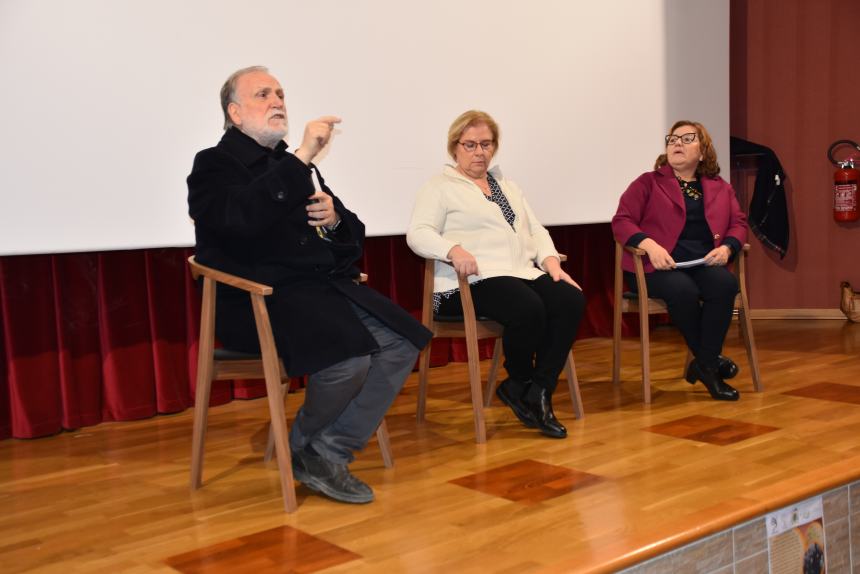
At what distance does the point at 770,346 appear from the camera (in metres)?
4.50

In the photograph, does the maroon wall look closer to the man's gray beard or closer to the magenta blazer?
the magenta blazer

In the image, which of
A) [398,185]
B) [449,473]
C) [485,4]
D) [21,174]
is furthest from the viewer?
[485,4]

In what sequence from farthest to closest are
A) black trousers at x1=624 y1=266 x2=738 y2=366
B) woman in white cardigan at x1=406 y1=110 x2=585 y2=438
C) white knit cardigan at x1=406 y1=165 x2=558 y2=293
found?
black trousers at x1=624 y1=266 x2=738 y2=366, white knit cardigan at x1=406 y1=165 x2=558 y2=293, woman in white cardigan at x1=406 y1=110 x2=585 y2=438

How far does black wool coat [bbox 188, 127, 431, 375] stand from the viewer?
2205 millimetres

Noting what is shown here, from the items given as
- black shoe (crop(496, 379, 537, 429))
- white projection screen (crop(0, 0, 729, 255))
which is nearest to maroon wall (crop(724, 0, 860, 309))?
white projection screen (crop(0, 0, 729, 255))

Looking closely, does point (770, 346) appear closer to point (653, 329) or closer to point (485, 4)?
point (653, 329)

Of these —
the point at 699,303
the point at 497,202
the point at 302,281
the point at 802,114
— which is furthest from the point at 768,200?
the point at 302,281

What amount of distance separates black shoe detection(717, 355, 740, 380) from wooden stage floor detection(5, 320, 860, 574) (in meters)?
0.10

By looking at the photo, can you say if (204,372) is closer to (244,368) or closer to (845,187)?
(244,368)

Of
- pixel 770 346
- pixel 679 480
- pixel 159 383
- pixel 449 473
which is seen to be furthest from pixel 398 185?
pixel 770 346

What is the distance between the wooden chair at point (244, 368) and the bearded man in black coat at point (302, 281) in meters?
0.03

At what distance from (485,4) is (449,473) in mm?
1986

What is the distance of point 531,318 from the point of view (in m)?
2.85

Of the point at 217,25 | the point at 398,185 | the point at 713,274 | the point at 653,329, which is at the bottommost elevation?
the point at 653,329
